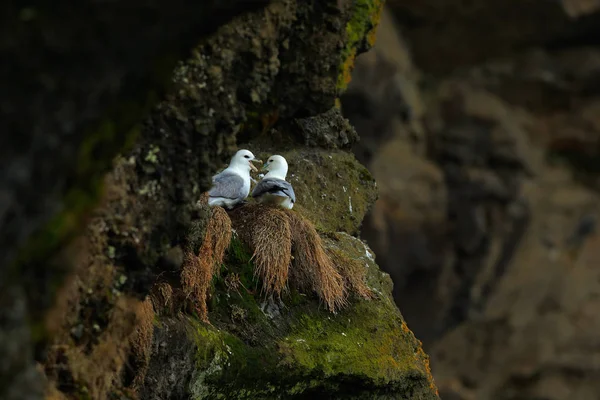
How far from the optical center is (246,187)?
7223mm

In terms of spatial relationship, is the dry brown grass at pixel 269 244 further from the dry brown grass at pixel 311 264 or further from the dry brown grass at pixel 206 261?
the dry brown grass at pixel 206 261

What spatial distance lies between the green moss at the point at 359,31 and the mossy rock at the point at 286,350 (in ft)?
5.19

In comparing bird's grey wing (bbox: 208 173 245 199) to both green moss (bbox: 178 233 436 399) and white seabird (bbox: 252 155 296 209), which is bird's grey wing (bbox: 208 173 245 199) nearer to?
white seabird (bbox: 252 155 296 209)

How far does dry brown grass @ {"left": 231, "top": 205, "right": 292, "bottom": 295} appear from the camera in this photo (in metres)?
6.28

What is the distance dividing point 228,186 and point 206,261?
4.10 ft

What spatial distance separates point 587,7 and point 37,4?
805 inches

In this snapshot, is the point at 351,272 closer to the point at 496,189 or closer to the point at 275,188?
the point at 275,188

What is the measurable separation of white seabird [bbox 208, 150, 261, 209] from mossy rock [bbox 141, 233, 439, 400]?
1.95 ft

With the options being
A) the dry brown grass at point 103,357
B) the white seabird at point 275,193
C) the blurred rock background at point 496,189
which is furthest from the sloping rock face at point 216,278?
the blurred rock background at point 496,189

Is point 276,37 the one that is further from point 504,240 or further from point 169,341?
point 504,240

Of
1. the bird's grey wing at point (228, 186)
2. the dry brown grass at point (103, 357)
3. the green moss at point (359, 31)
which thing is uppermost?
the green moss at point (359, 31)

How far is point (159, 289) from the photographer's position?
5535 mm

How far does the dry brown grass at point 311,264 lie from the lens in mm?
6426

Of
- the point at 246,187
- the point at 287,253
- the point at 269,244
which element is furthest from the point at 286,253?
the point at 246,187
